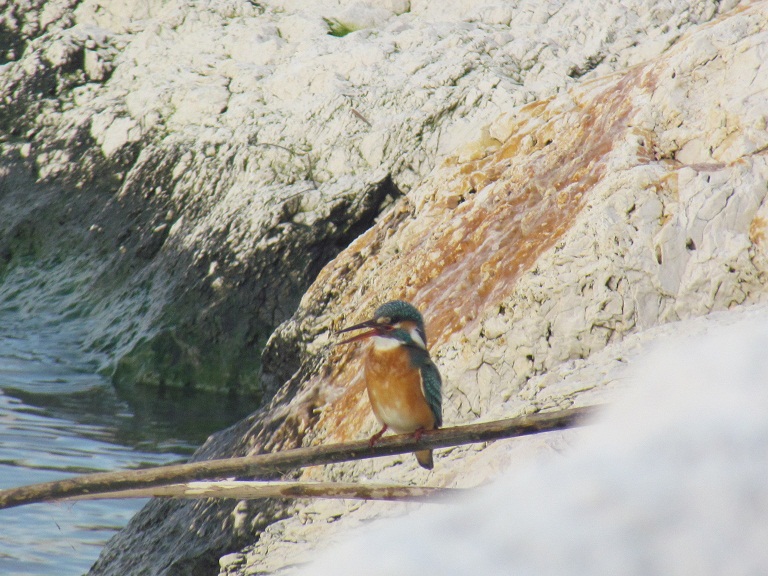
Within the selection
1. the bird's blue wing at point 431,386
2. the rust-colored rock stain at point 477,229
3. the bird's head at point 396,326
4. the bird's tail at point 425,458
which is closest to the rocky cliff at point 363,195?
the rust-colored rock stain at point 477,229

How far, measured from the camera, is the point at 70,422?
292 inches

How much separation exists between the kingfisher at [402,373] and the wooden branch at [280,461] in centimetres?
37

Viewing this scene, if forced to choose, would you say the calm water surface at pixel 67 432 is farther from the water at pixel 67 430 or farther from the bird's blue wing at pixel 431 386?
the bird's blue wing at pixel 431 386

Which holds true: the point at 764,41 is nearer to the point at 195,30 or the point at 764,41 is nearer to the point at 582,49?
the point at 582,49

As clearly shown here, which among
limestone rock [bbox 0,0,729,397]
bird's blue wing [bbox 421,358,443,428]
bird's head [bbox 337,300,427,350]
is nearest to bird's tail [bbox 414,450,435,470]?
bird's blue wing [bbox 421,358,443,428]

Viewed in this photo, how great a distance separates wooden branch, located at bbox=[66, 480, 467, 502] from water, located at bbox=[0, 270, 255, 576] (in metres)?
2.55

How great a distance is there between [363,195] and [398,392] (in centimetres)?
466

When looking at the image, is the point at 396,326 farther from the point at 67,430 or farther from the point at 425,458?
the point at 67,430

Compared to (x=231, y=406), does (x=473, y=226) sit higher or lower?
higher

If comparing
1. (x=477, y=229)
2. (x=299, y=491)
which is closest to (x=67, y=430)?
(x=477, y=229)

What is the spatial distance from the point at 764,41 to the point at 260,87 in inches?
228

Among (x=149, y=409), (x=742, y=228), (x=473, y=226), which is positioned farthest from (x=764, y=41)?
(x=149, y=409)

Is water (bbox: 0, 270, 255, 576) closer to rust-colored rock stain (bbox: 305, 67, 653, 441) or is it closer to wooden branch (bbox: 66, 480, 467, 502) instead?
rust-colored rock stain (bbox: 305, 67, 653, 441)

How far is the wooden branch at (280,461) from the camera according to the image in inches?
94.4
